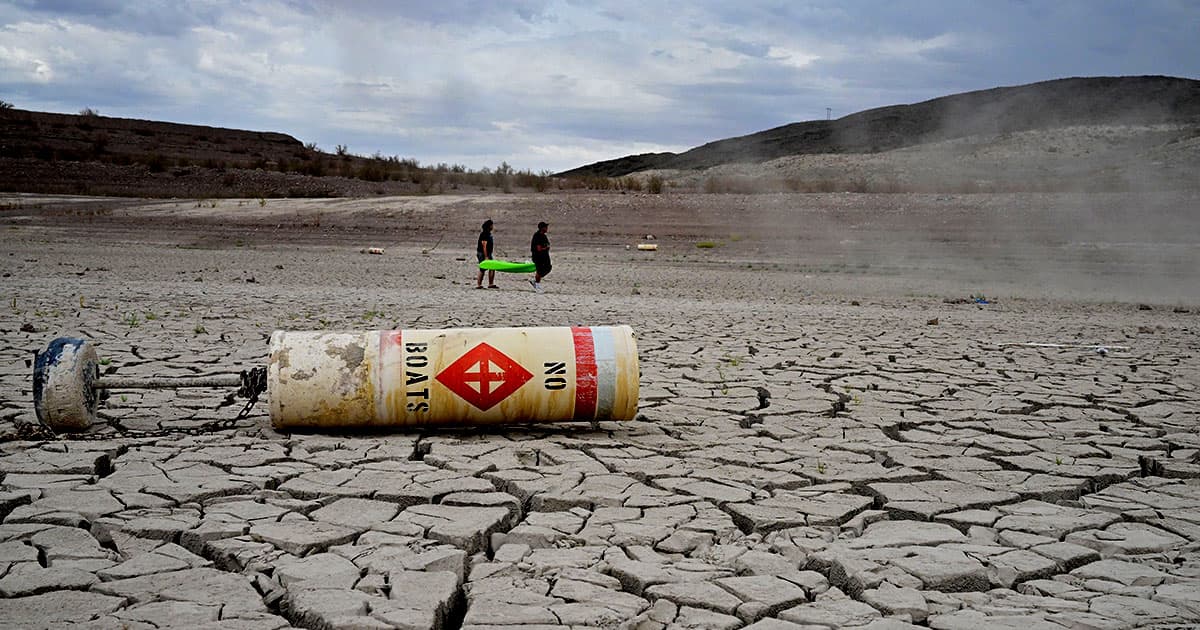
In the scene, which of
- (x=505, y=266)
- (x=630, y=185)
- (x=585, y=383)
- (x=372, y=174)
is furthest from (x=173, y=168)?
(x=585, y=383)

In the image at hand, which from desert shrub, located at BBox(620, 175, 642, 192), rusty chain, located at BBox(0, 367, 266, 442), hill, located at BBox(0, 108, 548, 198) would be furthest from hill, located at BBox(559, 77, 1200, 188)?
rusty chain, located at BBox(0, 367, 266, 442)

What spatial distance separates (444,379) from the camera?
5.06 meters

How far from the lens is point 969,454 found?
5184 millimetres

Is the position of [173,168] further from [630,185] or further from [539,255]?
[539,255]

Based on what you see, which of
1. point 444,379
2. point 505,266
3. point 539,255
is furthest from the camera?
point 505,266

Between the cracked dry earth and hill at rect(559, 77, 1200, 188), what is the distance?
27.4m

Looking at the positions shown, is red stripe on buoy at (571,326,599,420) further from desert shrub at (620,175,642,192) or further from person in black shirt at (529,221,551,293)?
desert shrub at (620,175,642,192)

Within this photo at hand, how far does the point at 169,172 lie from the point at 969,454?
107ft

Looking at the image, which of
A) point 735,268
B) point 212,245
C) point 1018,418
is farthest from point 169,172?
point 1018,418

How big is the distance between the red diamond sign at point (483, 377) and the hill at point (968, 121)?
29.5 metres

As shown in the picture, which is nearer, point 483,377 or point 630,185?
point 483,377

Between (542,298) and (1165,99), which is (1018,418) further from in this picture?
(1165,99)

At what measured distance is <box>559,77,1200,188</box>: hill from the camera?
127 feet

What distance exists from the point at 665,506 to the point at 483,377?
1318 millimetres
